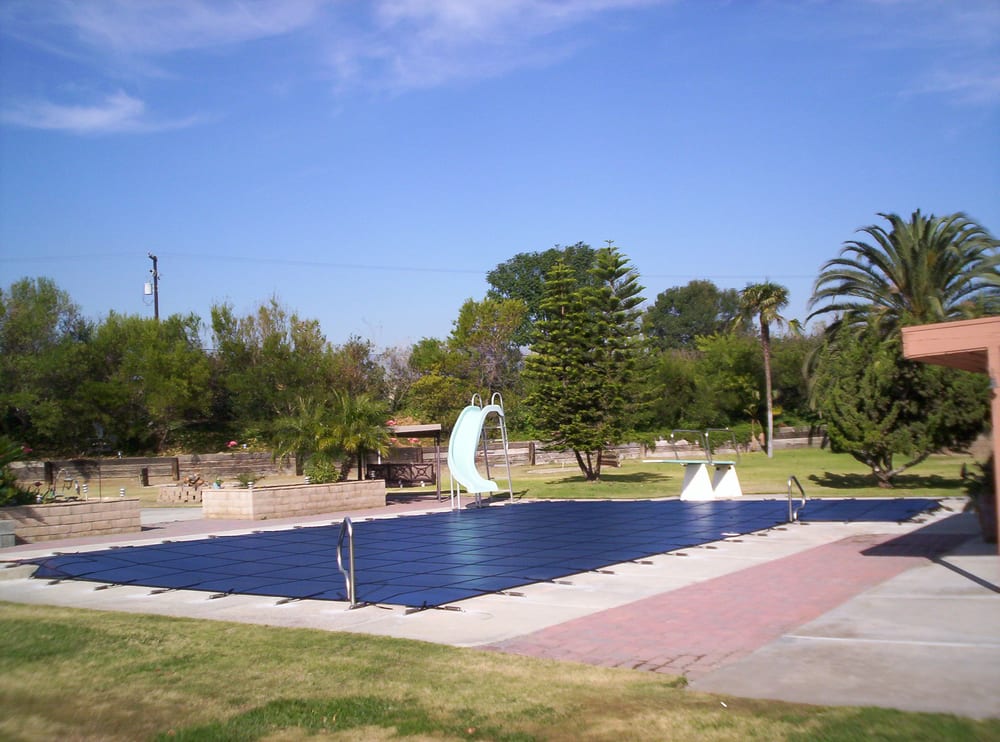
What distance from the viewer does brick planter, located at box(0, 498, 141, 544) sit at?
16656mm

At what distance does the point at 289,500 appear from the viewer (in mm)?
21172

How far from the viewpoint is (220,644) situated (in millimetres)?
7469

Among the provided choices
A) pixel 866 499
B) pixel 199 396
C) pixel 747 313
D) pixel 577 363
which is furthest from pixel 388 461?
pixel 747 313

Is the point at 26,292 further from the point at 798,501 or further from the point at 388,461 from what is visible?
the point at 798,501

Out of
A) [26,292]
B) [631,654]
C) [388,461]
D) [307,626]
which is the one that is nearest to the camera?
[631,654]

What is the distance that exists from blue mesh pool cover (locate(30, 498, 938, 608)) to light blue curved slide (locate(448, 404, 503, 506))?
129 centimetres

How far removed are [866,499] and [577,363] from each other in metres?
10.7

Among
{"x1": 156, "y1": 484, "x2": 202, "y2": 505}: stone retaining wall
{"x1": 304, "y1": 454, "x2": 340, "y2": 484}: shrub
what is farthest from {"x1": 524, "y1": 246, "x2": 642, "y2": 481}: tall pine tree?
{"x1": 156, "y1": 484, "x2": 202, "y2": 505}: stone retaining wall

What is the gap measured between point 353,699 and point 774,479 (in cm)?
2193

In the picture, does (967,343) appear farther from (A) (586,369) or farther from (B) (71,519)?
(A) (586,369)

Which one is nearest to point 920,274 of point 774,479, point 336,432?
point 774,479

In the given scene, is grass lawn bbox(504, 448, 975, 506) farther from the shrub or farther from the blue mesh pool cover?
the shrub

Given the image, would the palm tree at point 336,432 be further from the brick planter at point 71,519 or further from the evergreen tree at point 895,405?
Result: the evergreen tree at point 895,405

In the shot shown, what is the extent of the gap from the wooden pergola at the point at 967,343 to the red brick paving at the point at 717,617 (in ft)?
7.24
